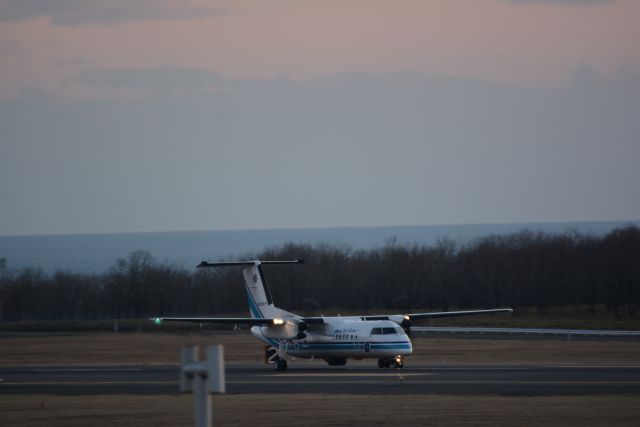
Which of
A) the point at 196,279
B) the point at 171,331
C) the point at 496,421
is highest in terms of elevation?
the point at 196,279

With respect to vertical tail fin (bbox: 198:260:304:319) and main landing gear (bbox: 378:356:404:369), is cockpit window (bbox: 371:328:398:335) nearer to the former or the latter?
main landing gear (bbox: 378:356:404:369)

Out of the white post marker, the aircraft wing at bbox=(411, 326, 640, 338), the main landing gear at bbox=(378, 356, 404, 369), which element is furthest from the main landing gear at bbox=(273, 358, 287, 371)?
the white post marker

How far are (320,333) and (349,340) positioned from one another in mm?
1552

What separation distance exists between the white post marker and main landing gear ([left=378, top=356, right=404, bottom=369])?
1236 inches

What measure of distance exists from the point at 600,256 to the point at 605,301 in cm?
692

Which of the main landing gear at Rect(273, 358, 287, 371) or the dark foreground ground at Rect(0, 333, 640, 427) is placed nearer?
the dark foreground ground at Rect(0, 333, 640, 427)

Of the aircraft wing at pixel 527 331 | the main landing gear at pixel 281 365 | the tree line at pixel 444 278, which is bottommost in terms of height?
the main landing gear at pixel 281 365

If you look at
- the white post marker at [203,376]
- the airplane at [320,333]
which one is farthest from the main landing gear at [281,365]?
the white post marker at [203,376]

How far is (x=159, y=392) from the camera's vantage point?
1257 inches

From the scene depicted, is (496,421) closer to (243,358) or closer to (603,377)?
(603,377)

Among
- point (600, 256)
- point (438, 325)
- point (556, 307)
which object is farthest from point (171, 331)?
point (600, 256)

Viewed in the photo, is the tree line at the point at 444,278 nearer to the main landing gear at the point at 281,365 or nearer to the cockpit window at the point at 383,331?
the main landing gear at the point at 281,365

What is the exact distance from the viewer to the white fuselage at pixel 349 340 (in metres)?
41.8

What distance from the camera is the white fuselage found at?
137 feet
